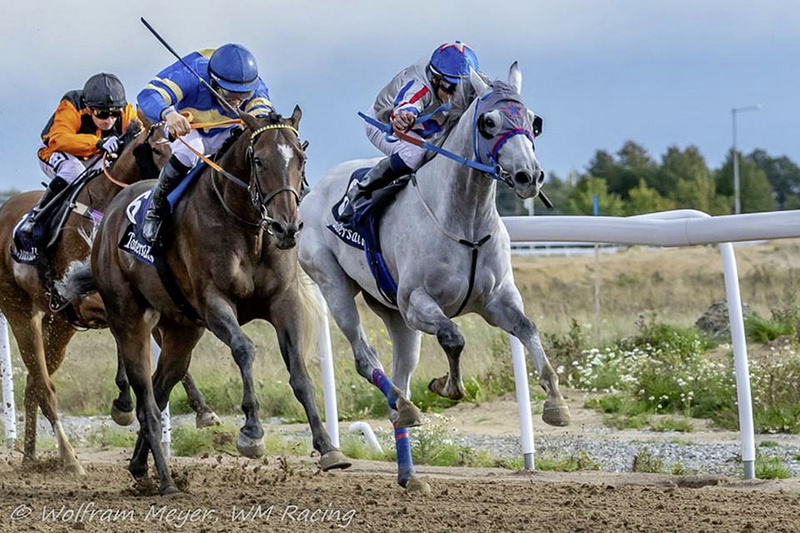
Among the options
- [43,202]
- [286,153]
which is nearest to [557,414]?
[286,153]

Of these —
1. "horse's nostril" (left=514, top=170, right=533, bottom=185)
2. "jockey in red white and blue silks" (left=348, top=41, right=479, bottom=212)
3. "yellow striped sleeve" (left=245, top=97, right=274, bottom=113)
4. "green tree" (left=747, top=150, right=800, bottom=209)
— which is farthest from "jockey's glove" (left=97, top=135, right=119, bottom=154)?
"green tree" (left=747, top=150, right=800, bottom=209)

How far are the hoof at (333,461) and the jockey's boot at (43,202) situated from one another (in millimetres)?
3753

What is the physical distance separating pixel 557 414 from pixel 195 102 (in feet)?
9.52

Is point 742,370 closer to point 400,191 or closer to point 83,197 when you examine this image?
point 400,191

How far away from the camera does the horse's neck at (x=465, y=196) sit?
669cm

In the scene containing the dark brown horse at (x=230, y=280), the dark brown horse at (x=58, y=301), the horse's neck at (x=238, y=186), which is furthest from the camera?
the dark brown horse at (x=58, y=301)

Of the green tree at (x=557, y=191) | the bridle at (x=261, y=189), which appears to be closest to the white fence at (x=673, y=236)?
the bridle at (x=261, y=189)

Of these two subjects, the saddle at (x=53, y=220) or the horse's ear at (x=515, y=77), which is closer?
the horse's ear at (x=515, y=77)

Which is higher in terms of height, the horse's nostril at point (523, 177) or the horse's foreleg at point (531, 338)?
the horse's nostril at point (523, 177)

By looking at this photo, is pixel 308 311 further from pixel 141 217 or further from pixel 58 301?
pixel 58 301

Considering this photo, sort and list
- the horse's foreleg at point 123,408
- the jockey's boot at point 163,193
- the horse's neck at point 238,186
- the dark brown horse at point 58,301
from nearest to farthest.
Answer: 1. the horse's neck at point 238,186
2. the jockey's boot at point 163,193
3. the horse's foreleg at point 123,408
4. the dark brown horse at point 58,301

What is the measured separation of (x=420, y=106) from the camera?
725cm

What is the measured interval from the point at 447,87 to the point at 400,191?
0.63 metres

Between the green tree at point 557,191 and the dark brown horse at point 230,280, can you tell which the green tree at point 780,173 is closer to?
the green tree at point 557,191
